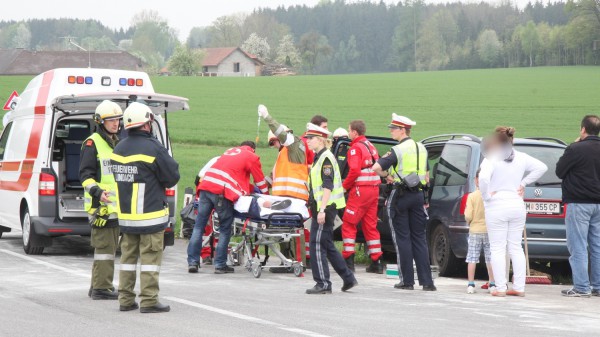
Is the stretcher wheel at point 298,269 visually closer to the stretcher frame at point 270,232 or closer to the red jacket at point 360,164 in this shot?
the stretcher frame at point 270,232

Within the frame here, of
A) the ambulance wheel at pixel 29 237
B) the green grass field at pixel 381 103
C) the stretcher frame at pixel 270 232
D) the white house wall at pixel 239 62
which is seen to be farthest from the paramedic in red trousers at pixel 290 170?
the white house wall at pixel 239 62

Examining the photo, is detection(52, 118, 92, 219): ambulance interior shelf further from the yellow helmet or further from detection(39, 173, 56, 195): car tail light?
the yellow helmet

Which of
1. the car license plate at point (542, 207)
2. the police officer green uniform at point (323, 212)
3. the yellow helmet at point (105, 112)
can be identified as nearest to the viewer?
the yellow helmet at point (105, 112)

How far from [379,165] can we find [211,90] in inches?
2692

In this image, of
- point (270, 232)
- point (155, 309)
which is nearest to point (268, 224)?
point (270, 232)

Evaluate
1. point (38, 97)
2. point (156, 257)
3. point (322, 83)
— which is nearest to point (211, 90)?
point (322, 83)

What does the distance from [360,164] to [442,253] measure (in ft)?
4.89

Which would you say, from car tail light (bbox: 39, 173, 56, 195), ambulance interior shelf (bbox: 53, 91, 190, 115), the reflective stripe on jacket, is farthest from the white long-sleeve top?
car tail light (bbox: 39, 173, 56, 195)

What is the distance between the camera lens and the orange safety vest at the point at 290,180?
41.8ft

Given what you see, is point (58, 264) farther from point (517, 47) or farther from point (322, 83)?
point (517, 47)

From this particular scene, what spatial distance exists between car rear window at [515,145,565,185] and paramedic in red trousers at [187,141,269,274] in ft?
10.7

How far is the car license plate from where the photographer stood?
1175cm

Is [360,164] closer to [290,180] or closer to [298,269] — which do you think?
[290,180]

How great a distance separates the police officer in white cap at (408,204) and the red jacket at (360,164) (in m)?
1.40
